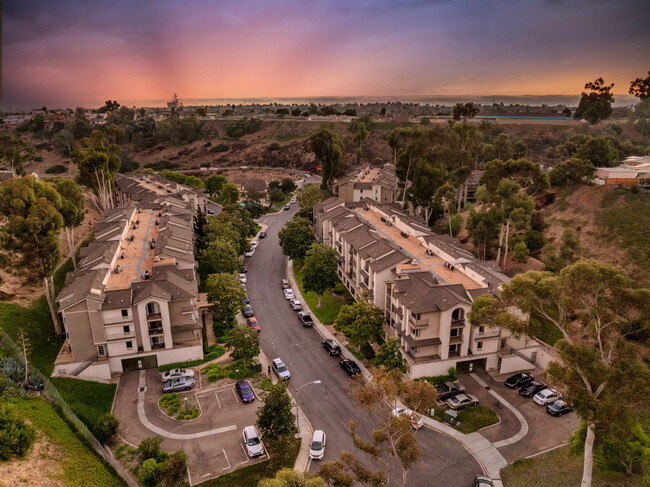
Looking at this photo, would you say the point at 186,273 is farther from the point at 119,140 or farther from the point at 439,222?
the point at 119,140

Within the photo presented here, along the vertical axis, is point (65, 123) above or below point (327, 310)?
above

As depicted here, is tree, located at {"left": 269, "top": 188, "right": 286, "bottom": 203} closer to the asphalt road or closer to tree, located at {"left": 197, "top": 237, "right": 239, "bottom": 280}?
the asphalt road

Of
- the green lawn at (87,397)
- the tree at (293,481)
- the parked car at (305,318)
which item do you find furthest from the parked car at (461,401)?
the green lawn at (87,397)

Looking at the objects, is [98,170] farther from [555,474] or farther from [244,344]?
[555,474]

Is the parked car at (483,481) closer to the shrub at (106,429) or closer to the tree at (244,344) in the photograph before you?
the tree at (244,344)

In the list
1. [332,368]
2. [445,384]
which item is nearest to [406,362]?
[445,384]
